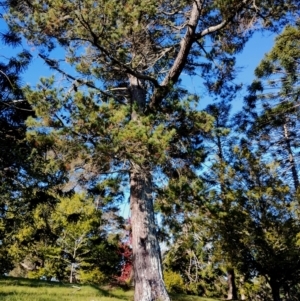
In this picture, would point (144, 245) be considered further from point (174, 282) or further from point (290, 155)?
point (174, 282)

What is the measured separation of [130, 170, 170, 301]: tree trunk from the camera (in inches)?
236

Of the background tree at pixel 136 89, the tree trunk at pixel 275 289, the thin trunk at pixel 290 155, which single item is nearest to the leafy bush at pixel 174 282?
the thin trunk at pixel 290 155

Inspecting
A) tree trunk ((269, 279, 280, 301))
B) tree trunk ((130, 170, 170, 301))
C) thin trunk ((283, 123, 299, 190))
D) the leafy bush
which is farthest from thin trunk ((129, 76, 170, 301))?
the leafy bush

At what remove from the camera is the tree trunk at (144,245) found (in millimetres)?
6004

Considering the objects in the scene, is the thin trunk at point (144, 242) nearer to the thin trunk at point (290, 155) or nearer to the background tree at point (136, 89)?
the background tree at point (136, 89)

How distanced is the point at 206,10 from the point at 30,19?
3.85 metres

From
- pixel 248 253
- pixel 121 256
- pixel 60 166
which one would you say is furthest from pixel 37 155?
pixel 121 256

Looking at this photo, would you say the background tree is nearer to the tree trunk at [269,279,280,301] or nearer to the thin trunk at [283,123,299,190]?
the tree trunk at [269,279,280,301]

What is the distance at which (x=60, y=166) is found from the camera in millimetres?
6891

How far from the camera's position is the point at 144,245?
636cm

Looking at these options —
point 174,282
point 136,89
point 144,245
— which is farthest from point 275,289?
point 174,282

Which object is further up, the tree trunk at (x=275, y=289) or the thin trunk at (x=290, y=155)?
the thin trunk at (x=290, y=155)

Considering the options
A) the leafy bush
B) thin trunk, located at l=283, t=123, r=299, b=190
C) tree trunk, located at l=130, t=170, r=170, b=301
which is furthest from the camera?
the leafy bush

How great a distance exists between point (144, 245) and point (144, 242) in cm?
6
